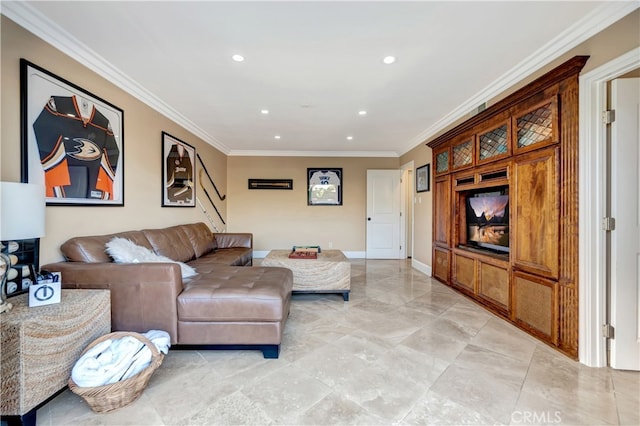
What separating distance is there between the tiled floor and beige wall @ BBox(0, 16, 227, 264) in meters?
1.35

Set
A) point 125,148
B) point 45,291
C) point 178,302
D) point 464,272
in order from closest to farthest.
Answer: point 45,291
point 178,302
point 125,148
point 464,272

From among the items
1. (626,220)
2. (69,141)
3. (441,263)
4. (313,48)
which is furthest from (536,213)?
(69,141)

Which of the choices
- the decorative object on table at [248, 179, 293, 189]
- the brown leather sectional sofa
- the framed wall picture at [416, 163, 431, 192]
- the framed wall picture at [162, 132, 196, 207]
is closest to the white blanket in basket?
the brown leather sectional sofa

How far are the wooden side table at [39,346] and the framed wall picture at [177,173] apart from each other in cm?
216

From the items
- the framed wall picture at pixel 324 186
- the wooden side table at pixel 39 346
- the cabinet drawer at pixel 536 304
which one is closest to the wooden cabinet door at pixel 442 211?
the cabinet drawer at pixel 536 304

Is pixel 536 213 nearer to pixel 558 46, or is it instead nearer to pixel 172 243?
pixel 558 46

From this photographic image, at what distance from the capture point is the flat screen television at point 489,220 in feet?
9.32

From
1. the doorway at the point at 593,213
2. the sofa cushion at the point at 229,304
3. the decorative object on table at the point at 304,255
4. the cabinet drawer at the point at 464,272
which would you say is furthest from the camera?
the decorative object on table at the point at 304,255

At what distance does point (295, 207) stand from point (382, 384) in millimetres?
4717

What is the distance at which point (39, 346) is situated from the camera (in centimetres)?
133

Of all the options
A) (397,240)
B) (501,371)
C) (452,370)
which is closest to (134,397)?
(452,370)

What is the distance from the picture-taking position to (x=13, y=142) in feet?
5.70

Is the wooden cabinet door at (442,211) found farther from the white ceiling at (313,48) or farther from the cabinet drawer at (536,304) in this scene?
the cabinet drawer at (536,304)

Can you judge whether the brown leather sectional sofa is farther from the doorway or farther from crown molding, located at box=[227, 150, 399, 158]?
crown molding, located at box=[227, 150, 399, 158]
